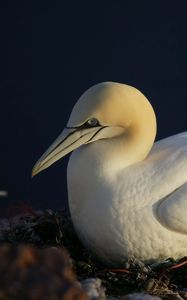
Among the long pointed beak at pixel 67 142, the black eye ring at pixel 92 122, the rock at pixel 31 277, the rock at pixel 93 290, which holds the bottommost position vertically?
the rock at pixel 93 290

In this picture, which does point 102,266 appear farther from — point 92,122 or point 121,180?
point 92,122

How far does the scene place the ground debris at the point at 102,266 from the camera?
2.09 meters

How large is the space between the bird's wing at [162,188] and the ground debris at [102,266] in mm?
143

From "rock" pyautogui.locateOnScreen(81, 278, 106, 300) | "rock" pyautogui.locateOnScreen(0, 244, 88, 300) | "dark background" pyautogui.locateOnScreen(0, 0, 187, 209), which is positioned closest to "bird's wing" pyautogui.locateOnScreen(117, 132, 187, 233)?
"rock" pyautogui.locateOnScreen(81, 278, 106, 300)

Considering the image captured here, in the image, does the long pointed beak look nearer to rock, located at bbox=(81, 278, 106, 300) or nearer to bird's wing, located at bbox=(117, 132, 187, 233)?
bird's wing, located at bbox=(117, 132, 187, 233)

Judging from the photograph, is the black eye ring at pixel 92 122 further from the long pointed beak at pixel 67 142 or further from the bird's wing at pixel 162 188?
the bird's wing at pixel 162 188

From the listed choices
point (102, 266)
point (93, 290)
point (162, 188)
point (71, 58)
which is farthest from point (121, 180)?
point (71, 58)

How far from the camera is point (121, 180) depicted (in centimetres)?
230

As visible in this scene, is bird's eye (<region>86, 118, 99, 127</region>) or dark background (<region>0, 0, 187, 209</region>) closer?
bird's eye (<region>86, 118, 99, 127</region>)

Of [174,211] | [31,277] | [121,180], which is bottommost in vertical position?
[174,211]

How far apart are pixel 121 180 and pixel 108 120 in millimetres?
189

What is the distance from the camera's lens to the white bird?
2.26 meters

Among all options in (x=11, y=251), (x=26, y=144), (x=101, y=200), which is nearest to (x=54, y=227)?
(x=101, y=200)

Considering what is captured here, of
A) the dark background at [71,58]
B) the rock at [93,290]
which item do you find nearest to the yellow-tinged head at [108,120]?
the rock at [93,290]
